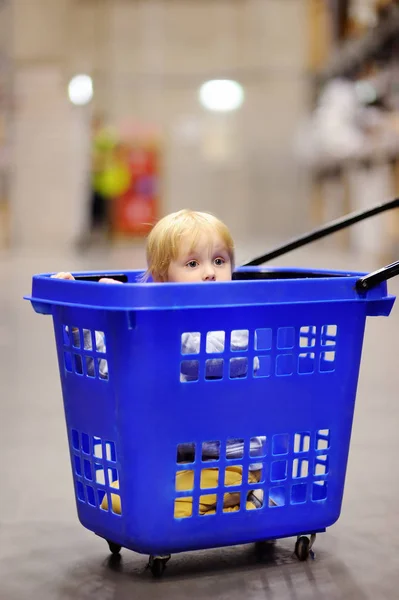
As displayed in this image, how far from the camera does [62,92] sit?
1317 cm

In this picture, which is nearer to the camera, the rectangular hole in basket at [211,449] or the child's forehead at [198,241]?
the rectangular hole in basket at [211,449]

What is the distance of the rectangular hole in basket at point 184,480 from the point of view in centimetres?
154

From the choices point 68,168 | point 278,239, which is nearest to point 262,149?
point 278,239

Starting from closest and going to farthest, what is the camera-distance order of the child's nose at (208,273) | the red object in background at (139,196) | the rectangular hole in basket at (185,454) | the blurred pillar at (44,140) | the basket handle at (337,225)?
the rectangular hole in basket at (185,454)
the child's nose at (208,273)
the basket handle at (337,225)
the blurred pillar at (44,140)
the red object in background at (139,196)

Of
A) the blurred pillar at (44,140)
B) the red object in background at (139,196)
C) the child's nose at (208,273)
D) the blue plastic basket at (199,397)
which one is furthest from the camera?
the red object in background at (139,196)

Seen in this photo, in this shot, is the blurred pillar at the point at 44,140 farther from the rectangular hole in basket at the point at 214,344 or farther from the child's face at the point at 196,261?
the rectangular hole in basket at the point at 214,344

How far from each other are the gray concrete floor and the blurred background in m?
9.98

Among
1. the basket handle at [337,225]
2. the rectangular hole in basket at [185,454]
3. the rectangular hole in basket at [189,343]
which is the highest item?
the basket handle at [337,225]

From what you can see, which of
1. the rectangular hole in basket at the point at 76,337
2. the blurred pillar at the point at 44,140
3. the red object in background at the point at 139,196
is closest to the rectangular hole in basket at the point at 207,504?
the rectangular hole in basket at the point at 76,337

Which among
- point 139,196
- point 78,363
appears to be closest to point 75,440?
point 78,363

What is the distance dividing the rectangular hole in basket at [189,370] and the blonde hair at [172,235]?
216mm

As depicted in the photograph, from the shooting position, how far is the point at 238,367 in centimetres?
156

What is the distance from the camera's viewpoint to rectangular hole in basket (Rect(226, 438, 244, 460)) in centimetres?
155

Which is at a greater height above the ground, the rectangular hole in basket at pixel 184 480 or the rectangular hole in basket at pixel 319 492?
the rectangular hole in basket at pixel 184 480
